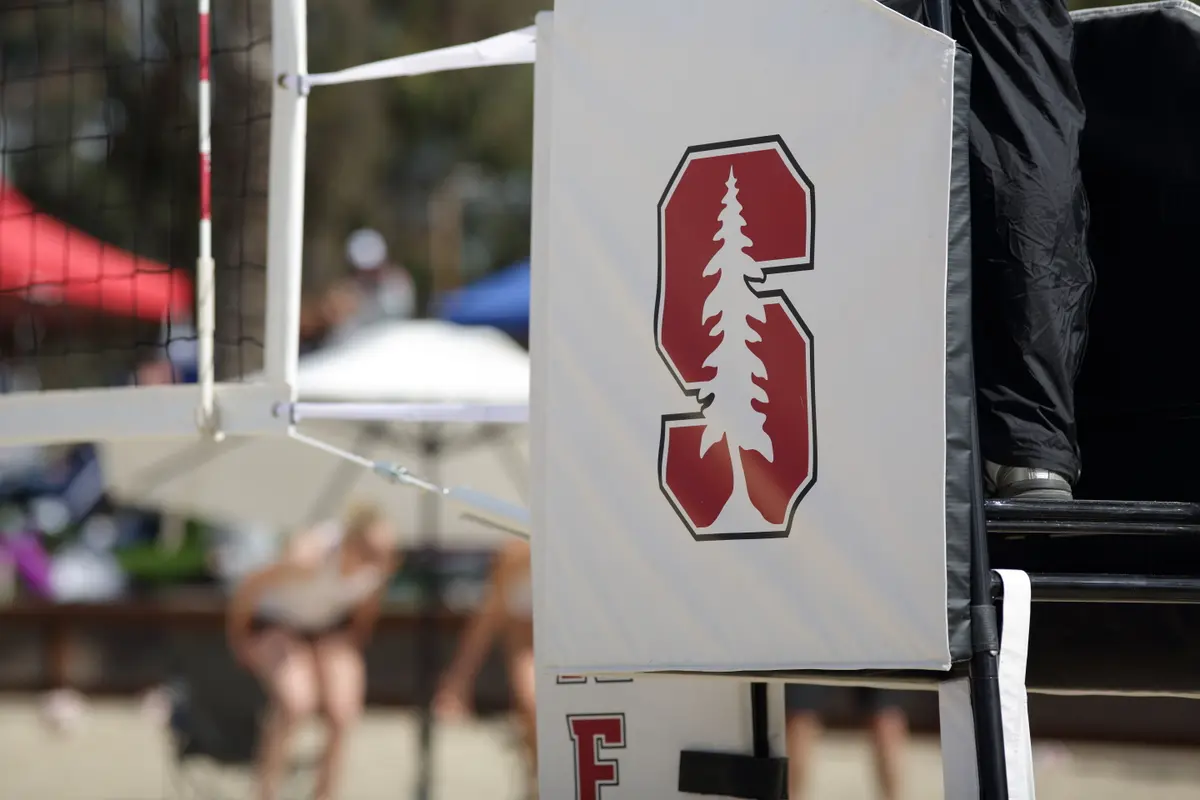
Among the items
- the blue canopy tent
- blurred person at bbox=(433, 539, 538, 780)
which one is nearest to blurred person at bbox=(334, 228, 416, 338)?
the blue canopy tent

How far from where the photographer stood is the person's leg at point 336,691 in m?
7.20

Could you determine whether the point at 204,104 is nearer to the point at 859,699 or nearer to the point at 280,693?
the point at 280,693

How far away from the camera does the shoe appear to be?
2469mm

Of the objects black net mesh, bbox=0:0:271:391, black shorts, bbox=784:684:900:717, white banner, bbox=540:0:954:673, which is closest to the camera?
white banner, bbox=540:0:954:673

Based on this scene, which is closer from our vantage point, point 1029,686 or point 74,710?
point 1029,686

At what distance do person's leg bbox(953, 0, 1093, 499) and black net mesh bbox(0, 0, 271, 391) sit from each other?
80.9 inches

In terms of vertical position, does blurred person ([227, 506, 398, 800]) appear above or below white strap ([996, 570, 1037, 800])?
below

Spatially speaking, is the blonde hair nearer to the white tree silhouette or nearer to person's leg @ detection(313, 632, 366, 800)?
person's leg @ detection(313, 632, 366, 800)

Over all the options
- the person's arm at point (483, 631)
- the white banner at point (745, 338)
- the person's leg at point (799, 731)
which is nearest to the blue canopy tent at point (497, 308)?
the person's arm at point (483, 631)

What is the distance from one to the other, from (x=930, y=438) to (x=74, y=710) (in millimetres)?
10145

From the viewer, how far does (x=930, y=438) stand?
219 centimetres

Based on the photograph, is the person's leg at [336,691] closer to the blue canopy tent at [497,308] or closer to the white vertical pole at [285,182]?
the blue canopy tent at [497,308]

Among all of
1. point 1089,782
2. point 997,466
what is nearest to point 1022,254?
point 997,466

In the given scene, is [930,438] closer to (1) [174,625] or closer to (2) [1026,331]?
(2) [1026,331]
